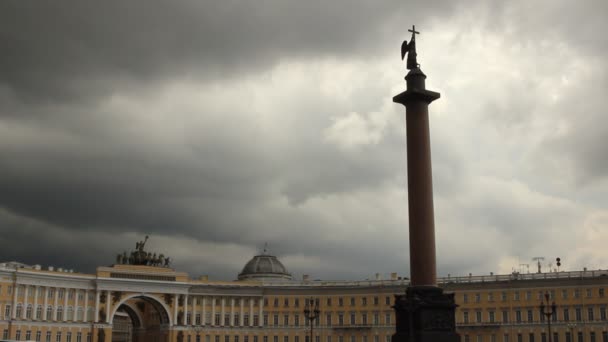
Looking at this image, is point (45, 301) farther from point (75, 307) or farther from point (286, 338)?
point (286, 338)

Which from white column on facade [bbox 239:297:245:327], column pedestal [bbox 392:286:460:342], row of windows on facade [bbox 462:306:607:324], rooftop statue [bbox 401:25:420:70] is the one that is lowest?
column pedestal [bbox 392:286:460:342]

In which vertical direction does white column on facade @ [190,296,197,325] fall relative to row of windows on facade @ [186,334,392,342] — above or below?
above

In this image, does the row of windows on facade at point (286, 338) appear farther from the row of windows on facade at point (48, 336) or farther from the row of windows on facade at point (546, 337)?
the row of windows on facade at point (48, 336)

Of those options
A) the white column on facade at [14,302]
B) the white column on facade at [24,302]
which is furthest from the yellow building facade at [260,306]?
the white column on facade at [14,302]

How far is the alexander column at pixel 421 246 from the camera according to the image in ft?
135

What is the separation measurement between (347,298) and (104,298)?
38.3 meters

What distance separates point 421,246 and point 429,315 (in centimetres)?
384

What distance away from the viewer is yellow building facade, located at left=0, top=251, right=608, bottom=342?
4065 inches

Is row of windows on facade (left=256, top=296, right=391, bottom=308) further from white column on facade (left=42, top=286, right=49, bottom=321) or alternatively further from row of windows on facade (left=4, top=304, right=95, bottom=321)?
white column on facade (left=42, top=286, right=49, bottom=321)

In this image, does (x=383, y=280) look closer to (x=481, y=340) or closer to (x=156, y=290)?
(x=481, y=340)

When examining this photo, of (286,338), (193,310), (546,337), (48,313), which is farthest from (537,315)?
(48,313)

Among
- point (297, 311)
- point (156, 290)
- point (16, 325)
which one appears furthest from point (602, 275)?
point (16, 325)

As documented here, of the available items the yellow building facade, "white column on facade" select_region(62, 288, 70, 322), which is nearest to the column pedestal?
the yellow building facade

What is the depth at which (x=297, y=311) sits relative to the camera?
12088 centimetres
